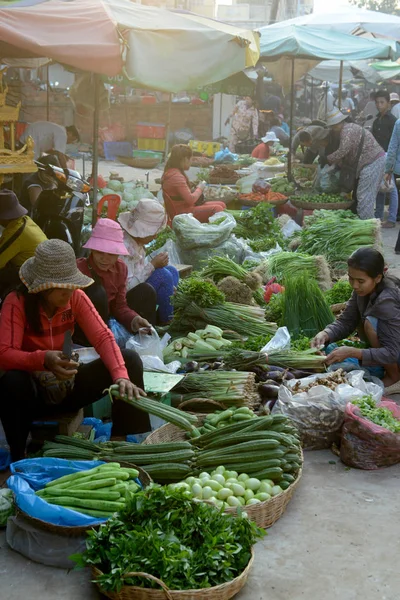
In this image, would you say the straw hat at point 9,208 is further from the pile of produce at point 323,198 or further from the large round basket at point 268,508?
the pile of produce at point 323,198

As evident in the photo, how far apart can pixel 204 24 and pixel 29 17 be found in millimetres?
1976

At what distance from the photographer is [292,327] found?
629cm

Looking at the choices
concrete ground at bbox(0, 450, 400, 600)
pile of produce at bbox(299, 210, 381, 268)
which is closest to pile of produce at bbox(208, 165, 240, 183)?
pile of produce at bbox(299, 210, 381, 268)

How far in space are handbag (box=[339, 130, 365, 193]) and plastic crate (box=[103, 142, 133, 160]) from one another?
11.0m

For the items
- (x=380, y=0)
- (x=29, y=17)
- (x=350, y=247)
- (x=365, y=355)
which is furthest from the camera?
(x=380, y=0)

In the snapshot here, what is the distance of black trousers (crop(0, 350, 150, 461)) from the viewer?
411 centimetres

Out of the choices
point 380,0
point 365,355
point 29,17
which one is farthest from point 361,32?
point 380,0

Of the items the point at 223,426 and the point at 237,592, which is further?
the point at 223,426

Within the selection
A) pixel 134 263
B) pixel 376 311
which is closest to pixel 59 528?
pixel 376 311

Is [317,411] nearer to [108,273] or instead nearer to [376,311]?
[376,311]

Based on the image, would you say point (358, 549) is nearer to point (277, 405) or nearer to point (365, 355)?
point (277, 405)

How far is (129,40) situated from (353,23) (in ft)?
27.3

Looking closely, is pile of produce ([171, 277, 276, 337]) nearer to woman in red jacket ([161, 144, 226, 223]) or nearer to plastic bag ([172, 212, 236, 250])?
plastic bag ([172, 212, 236, 250])

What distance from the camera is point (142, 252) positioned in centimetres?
645
